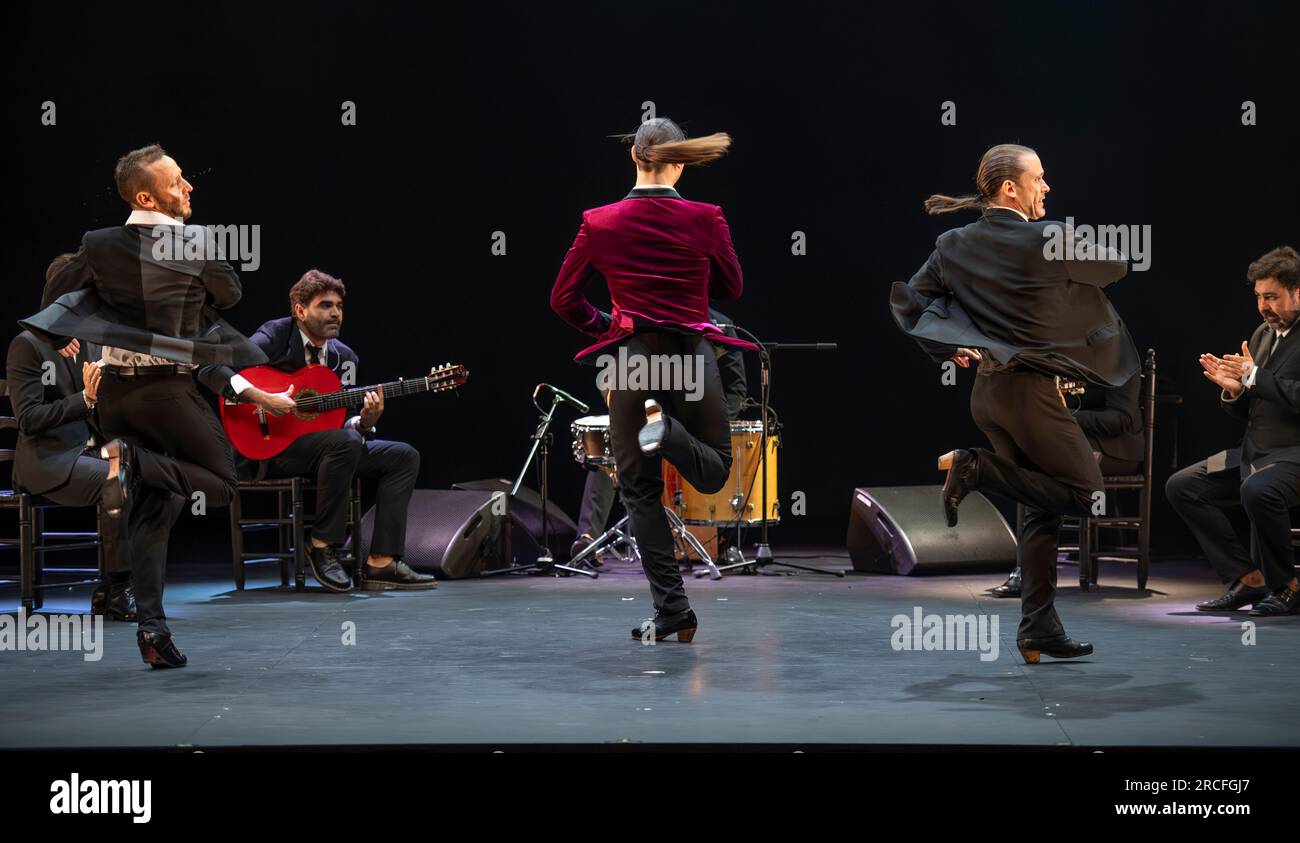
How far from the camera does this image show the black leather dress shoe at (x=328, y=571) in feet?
20.0

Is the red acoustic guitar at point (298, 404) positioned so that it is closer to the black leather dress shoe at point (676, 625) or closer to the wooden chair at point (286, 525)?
the wooden chair at point (286, 525)

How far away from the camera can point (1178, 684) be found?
366 centimetres

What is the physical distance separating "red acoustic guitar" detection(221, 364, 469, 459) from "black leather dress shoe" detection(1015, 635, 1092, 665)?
3.21 meters

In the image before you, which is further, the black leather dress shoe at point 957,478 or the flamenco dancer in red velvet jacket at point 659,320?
the flamenco dancer in red velvet jacket at point 659,320

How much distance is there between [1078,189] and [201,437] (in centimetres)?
578

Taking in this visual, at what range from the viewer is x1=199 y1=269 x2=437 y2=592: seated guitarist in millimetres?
6121

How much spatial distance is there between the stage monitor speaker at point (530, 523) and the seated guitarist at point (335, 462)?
2.78ft

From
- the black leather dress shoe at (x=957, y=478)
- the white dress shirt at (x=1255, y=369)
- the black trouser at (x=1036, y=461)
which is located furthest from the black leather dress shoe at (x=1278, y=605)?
the black leather dress shoe at (x=957, y=478)

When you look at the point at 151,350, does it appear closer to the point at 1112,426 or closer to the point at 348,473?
the point at 348,473

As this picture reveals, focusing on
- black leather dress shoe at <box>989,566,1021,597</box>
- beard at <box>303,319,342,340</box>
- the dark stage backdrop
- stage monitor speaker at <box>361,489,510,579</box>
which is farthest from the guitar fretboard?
black leather dress shoe at <box>989,566,1021,597</box>

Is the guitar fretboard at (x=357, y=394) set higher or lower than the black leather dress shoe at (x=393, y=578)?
higher

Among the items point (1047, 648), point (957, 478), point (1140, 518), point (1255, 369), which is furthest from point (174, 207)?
point (1140, 518)
